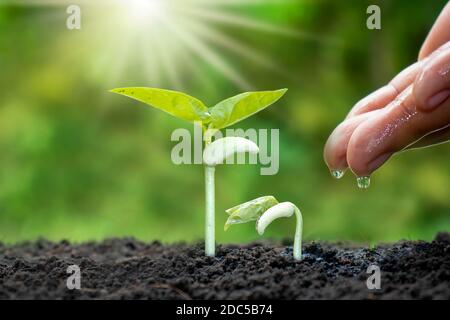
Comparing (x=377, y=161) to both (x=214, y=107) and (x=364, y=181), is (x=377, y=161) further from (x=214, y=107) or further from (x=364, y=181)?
(x=214, y=107)

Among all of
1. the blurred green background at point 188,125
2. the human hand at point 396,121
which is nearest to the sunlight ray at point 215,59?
the blurred green background at point 188,125

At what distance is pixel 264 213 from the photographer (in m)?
1.04

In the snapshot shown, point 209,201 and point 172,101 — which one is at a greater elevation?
point 172,101

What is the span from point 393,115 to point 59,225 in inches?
81.4

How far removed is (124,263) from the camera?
1115 mm

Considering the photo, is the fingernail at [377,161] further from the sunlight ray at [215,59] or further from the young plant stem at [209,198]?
the sunlight ray at [215,59]

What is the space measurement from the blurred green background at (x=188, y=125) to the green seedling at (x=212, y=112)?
1.62 metres

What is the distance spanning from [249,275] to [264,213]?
14cm

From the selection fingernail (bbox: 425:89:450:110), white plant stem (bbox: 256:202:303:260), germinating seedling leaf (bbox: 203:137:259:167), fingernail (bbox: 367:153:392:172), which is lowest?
white plant stem (bbox: 256:202:303:260)

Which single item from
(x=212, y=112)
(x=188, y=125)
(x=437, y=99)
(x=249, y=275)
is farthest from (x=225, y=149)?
(x=188, y=125)

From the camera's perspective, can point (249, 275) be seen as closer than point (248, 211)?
Yes

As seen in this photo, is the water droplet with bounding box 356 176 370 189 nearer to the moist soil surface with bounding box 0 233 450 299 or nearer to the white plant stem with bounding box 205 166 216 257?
the moist soil surface with bounding box 0 233 450 299

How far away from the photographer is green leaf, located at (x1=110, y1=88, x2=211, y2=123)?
38.3 inches

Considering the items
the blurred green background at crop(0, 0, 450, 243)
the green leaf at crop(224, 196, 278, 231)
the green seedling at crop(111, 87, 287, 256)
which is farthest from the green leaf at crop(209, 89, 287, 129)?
the blurred green background at crop(0, 0, 450, 243)
